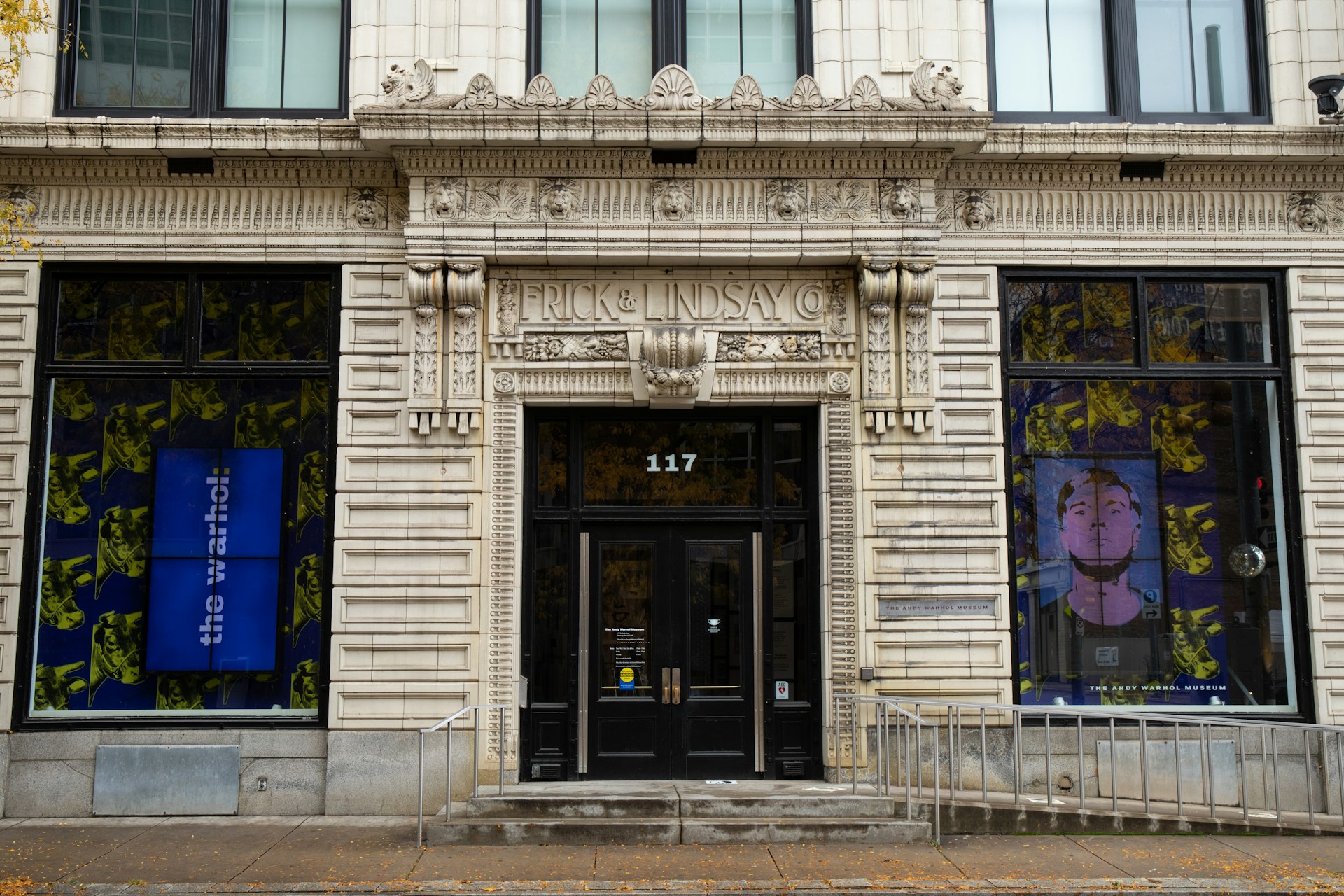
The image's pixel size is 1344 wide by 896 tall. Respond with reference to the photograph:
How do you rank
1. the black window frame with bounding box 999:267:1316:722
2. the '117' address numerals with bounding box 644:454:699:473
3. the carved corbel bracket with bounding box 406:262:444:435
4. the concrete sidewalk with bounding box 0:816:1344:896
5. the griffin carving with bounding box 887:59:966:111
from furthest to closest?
the '117' address numerals with bounding box 644:454:699:473
the black window frame with bounding box 999:267:1316:722
the carved corbel bracket with bounding box 406:262:444:435
the griffin carving with bounding box 887:59:966:111
the concrete sidewalk with bounding box 0:816:1344:896

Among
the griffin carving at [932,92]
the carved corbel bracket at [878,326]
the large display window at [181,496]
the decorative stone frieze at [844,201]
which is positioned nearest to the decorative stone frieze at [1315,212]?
the griffin carving at [932,92]

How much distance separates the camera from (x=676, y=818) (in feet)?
32.3

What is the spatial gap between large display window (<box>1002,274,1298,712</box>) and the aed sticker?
0.01 m

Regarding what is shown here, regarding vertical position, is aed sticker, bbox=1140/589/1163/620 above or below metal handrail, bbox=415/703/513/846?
above

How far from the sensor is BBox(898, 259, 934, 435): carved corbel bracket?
37.9 ft

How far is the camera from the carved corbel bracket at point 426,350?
11477mm

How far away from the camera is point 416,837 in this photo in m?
9.91

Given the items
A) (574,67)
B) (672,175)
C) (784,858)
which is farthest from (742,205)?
(784,858)

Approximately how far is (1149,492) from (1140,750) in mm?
2762

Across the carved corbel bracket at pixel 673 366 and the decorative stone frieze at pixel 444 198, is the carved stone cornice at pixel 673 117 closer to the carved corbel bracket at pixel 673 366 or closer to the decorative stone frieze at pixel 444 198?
the decorative stone frieze at pixel 444 198

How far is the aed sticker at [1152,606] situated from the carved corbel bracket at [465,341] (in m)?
7.22

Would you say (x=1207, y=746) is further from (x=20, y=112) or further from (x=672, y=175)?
(x=20, y=112)

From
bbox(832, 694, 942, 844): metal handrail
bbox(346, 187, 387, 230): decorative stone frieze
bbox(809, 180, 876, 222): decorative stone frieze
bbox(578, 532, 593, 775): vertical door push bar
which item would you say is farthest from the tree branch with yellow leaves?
bbox(832, 694, 942, 844): metal handrail

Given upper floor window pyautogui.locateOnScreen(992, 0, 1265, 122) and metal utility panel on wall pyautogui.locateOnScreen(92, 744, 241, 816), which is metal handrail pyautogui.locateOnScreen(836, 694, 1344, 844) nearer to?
metal utility panel on wall pyautogui.locateOnScreen(92, 744, 241, 816)
